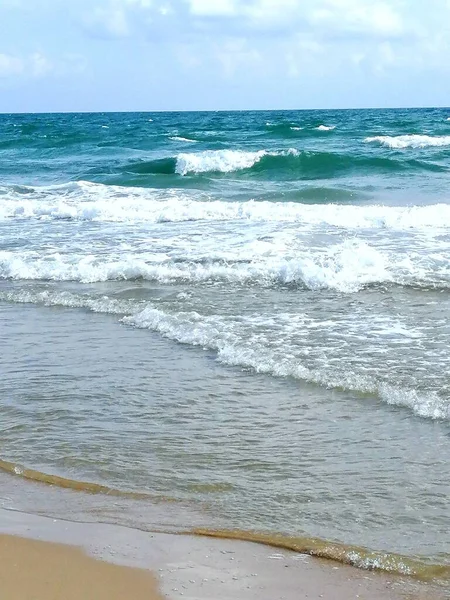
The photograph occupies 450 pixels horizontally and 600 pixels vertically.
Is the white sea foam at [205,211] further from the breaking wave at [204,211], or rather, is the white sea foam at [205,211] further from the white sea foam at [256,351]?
the white sea foam at [256,351]

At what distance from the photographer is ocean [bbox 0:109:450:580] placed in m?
4.52

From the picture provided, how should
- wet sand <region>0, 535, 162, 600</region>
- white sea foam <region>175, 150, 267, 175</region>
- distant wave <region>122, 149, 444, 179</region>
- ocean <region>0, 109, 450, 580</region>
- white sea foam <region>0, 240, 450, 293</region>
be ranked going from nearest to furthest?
wet sand <region>0, 535, 162, 600</region>
ocean <region>0, 109, 450, 580</region>
white sea foam <region>0, 240, 450, 293</region>
distant wave <region>122, 149, 444, 179</region>
white sea foam <region>175, 150, 267, 175</region>

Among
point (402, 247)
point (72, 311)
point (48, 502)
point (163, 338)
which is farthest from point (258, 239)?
point (48, 502)

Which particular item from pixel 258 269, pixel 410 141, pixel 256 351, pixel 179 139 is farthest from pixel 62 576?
pixel 179 139

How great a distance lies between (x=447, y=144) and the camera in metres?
35.0

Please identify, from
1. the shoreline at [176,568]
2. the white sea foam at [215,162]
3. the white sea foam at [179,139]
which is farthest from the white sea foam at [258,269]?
the white sea foam at [179,139]

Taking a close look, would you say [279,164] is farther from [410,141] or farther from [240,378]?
[240,378]

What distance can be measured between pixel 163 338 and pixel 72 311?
1.72 meters

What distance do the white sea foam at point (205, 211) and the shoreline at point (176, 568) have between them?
35.6ft

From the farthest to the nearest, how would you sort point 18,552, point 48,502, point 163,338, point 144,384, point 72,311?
point 72,311
point 163,338
point 144,384
point 48,502
point 18,552

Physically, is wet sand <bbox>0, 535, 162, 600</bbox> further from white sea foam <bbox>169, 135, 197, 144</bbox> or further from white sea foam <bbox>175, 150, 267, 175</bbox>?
white sea foam <bbox>169, 135, 197, 144</bbox>

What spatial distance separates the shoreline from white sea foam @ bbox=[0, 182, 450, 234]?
10.9 meters

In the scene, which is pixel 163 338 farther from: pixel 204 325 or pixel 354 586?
pixel 354 586

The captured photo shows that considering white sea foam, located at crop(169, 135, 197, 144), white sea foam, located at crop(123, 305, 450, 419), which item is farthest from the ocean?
white sea foam, located at crop(169, 135, 197, 144)
